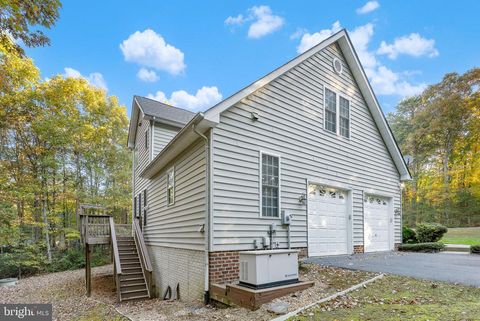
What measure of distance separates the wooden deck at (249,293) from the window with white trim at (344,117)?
599 cm

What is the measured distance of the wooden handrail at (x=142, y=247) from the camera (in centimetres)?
1089

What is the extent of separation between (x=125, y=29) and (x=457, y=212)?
88.3 feet

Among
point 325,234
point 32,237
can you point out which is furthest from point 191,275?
point 32,237

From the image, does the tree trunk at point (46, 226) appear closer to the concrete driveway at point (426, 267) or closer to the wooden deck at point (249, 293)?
the wooden deck at point (249, 293)

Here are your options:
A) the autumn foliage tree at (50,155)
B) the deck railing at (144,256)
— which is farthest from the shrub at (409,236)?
the autumn foliage tree at (50,155)

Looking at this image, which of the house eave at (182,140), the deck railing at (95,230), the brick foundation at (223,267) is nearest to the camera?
the brick foundation at (223,267)

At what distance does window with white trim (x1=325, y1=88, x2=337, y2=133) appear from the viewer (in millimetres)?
9953

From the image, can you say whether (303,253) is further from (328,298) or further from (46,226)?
(46,226)

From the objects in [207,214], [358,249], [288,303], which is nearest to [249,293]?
[288,303]

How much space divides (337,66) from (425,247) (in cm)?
748

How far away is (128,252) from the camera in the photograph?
12344mm

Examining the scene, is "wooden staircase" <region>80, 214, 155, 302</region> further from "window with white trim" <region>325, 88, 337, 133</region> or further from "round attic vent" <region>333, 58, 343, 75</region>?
"round attic vent" <region>333, 58, 343, 75</region>

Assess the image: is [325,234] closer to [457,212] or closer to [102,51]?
[102,51]

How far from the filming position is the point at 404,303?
15.6 ft
